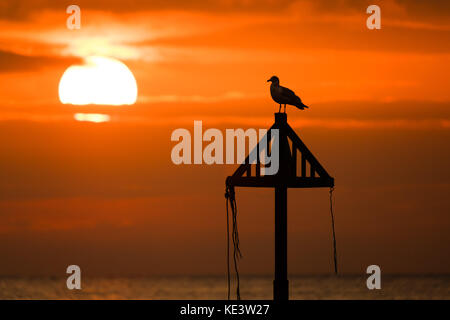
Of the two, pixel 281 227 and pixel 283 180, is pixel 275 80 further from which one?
pixel 281 227

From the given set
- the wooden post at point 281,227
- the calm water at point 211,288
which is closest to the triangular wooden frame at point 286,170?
the wooden post at point 281,227

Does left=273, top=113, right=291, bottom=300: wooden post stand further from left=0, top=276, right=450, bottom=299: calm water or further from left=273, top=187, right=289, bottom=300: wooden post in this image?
left=0, top=276, right=450, bottom=299: calm water

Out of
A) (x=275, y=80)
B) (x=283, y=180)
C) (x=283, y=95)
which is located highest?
(x=275, y=80)

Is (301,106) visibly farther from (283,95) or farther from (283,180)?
(283,180)

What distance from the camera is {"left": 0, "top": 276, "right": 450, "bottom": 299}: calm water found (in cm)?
7419

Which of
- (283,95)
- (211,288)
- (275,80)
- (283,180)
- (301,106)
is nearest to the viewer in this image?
(283,180)

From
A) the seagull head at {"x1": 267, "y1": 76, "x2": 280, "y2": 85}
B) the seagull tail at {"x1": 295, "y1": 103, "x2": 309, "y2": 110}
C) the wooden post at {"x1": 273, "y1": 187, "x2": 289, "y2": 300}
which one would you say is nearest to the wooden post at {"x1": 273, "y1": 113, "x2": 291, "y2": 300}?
the wooden post at {"x1": 273, "y1": 187, "x2": 289, "y2": 300}

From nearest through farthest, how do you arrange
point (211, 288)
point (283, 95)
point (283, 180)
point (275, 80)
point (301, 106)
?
1. point (283, 180)
2. point (283, 95)
3. point (275, 80)
4. point (301, 106)
5. point (211, 288)

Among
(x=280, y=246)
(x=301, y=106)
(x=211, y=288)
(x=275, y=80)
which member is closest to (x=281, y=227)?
(x=280, y=246)

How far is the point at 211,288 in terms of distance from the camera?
81.0m

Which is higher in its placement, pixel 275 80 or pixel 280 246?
pixel 275 80

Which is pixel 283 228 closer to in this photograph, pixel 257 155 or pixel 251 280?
pixel 257 155

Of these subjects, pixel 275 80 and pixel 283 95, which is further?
pixel 275 80

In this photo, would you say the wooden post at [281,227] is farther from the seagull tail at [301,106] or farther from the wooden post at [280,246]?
the seagull tail at [301,106]
